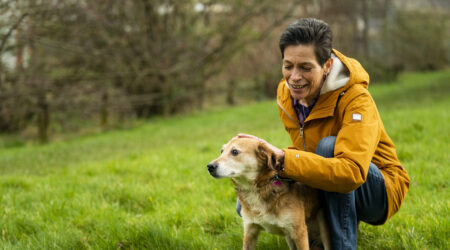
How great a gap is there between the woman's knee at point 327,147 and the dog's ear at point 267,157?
338 millimetres

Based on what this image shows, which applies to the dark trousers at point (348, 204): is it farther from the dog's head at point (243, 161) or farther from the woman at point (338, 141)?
the dog's head at point (243, 161)

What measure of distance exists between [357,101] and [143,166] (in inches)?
151

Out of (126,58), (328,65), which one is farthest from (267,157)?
(126,58)

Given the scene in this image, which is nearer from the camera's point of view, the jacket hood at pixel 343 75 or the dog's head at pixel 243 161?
the dog's head at pixel 243 161

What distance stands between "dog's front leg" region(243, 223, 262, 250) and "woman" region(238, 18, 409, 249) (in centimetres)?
50

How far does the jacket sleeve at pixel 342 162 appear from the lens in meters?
2.43

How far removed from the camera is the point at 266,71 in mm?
20641

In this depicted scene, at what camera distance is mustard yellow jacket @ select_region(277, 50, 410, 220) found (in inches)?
96.0

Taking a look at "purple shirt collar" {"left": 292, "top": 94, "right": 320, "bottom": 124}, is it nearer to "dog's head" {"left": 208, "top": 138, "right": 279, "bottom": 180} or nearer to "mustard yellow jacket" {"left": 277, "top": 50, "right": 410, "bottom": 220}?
"mustard yellow jacket" {"left": 277, "top": 50, "right": 410, "bottom": 220}

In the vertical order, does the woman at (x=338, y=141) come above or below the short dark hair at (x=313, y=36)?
below

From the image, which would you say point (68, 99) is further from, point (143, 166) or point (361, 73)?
point (361, 73)

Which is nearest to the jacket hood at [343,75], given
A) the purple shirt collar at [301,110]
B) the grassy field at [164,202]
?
the purple shirt collar at [301,110]

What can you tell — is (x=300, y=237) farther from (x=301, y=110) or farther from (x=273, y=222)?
(x=301, y=110)

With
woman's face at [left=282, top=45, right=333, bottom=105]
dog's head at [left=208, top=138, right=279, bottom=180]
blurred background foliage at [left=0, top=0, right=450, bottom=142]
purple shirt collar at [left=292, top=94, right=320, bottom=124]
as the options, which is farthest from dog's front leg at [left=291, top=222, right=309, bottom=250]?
blurred background foliage at [left=0, top=0, right=450, bottom=142]
